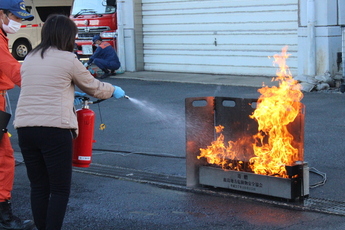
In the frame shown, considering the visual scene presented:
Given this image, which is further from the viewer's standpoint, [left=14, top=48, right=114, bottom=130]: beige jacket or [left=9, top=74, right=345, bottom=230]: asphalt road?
[left=9, top=74, right=345, bottom=230]: asphalt road

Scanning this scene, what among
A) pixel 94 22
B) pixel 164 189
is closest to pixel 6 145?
pixel 164 189

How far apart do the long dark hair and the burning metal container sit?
191cm

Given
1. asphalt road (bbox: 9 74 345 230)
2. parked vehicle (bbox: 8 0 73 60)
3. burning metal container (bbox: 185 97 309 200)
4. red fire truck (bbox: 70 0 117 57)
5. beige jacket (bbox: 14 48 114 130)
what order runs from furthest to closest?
parked vehicle (bbox: 8 0 73 60)
red fire truck (bbox: 70 0 117 57)
burning metal container (bbox: 185 97 309 200)
asphalt road (bbox: 9 74 345 230)
beige jacket (bbox: 14 48 114 130)

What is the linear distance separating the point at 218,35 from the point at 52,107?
12283mm

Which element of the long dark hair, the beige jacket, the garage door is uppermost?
the garage door

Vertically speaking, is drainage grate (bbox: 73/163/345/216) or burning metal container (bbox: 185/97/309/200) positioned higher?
burning metal container (bbox: 185/97/309/200)

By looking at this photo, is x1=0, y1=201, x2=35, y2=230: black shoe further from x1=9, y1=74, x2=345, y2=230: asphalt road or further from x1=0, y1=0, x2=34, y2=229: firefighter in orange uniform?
x1=9, y1=74, x2=345, y2=230: asphalt road

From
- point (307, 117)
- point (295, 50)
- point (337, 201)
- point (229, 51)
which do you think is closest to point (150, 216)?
point (337, 201)

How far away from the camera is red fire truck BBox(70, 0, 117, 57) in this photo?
1888 centimetres

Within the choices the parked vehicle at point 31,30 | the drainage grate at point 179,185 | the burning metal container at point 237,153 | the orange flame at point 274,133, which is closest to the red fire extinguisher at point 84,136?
the burning metal container at point 237,153

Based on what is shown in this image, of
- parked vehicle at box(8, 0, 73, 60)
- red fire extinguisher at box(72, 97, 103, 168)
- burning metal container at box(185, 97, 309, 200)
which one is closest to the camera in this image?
red fire extinguisher at box(72, 97, 103, 168)

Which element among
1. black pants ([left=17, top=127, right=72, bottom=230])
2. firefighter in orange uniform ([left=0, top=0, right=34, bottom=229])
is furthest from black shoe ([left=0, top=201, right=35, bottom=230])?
black pants ([left=17, top=127, right=72, bottom=230])

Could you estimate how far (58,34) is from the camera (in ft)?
→ 14.6

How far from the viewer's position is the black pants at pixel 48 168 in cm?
441
